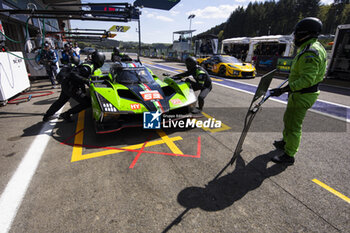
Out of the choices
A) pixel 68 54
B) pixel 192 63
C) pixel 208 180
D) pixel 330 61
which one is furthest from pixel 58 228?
pixel 330 61

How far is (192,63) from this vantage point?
4879 mm

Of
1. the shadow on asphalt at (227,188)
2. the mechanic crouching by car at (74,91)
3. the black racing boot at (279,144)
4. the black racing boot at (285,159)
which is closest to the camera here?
the shadow on asphalt at (227,188)

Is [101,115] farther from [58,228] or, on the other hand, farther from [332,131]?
[332,131]

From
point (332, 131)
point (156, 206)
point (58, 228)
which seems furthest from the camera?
point (332, 131)

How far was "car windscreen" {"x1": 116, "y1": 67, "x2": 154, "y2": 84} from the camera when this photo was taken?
165 inches

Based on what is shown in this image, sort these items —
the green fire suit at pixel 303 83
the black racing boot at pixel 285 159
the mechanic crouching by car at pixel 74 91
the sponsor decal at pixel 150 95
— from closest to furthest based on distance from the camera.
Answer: the green fire suit at pixel 303 83 → the black racing boot at pixel 285 159 → the sponsor decal at pixel 150 95 → the mechanic crouching by car at pixel 74 91

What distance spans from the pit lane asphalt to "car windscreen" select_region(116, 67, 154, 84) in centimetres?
121

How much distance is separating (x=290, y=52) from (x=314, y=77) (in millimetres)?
17274

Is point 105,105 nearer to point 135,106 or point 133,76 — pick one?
point 135,106

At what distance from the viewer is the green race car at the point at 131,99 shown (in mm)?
3162

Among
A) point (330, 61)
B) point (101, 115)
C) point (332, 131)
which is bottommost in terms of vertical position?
point (332, 131)

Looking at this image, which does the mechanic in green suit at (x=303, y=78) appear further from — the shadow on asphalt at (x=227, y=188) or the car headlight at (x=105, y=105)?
the car headlight at (x=105, y=105)

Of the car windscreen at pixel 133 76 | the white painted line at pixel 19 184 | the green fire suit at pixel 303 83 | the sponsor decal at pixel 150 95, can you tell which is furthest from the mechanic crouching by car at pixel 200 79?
the white painted line at pixel 19 184

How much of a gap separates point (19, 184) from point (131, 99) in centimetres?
206
